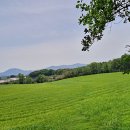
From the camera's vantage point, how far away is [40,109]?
171 feet

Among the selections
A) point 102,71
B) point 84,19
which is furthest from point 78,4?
point 102,71

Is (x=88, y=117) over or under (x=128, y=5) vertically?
under

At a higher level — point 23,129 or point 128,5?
point 128,5

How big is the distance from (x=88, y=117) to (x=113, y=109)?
518 cm

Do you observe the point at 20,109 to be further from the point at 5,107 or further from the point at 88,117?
the point at 88,117

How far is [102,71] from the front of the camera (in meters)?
150

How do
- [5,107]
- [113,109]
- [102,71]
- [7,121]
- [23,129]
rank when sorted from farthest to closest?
1. [102,71]
2. [5,107]
3. [7,121]
4. [113,109]
5. [23,129]

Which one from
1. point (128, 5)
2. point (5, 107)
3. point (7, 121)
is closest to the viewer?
point (128, 5)

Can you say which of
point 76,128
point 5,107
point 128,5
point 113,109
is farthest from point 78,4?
point 5,107

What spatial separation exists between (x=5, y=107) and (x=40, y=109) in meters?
8.69

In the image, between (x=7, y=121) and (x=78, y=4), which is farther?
(x=7, y=121)

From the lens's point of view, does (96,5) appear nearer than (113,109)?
Yes

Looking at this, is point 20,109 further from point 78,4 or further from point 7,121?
point 78,4

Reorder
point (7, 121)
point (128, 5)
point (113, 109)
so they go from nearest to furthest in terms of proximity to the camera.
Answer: point (128, 5), point (113, 109), point (7, 121)
